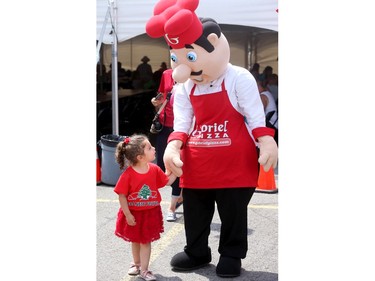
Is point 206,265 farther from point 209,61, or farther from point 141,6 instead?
point 141,6

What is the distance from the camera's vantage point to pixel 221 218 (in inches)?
164

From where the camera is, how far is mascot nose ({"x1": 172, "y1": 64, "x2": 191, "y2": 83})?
3.84 metres

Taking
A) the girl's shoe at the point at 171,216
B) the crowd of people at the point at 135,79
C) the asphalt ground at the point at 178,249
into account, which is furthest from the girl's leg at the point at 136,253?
the crowd of people at the point at 135,79

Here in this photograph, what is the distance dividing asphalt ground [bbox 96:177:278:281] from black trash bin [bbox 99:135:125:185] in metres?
1.00

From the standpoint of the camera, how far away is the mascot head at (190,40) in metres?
3.71

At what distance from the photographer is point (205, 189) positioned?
4164mm

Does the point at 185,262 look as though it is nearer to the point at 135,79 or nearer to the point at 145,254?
the point at 145,254

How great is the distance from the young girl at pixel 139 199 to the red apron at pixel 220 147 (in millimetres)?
295

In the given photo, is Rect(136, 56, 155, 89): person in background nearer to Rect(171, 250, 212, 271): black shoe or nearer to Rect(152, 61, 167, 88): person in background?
Rect(152, 61, 167, 88): person in background

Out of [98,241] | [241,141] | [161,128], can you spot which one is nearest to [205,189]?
[241,141]

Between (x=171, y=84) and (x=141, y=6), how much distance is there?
2.40 m

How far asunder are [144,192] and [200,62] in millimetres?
886

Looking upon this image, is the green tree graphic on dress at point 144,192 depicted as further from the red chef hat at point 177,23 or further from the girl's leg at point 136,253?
the red chef hat at point 177,23

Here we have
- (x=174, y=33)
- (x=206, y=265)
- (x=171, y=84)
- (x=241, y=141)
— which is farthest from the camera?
(x=171, y=84)
